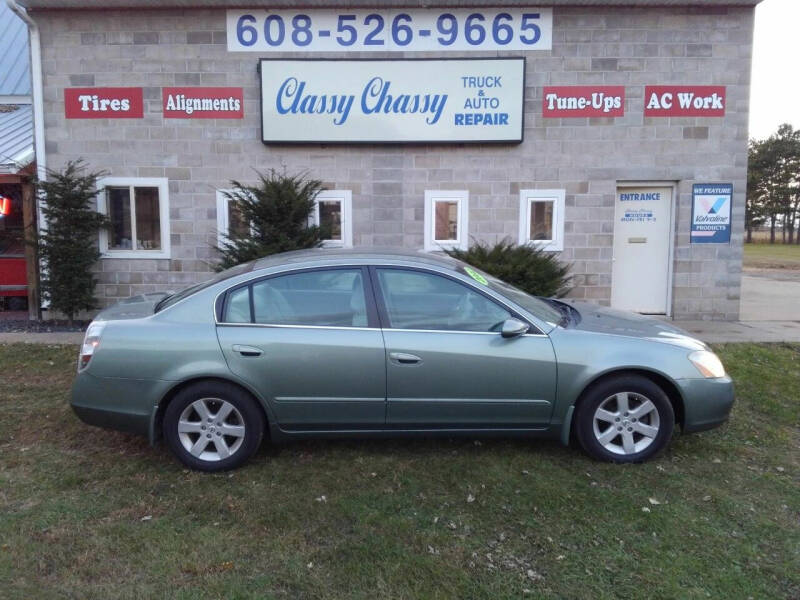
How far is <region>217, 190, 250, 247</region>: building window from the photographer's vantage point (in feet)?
30.8

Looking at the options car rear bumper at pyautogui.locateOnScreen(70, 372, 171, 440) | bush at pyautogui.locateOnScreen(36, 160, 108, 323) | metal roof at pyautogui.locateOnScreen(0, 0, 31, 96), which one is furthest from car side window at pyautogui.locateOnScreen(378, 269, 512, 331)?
metal roof at pyautogui.locateOnScreen(0, 0, 31, 96)

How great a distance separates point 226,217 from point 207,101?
1759 millimetres

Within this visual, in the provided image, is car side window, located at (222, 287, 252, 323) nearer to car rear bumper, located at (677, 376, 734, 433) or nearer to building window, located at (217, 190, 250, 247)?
car rear bumper, located at (677, 376, 734, 433)

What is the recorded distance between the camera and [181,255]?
9.53 m

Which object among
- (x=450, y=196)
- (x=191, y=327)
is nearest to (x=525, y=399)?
(x=191, y=327)

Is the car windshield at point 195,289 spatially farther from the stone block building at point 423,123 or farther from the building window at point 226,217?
the stone block building at point 423,123

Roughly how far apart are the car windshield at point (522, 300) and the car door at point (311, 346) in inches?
33.2

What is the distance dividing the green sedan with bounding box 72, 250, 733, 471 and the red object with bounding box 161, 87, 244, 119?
19.3 ft

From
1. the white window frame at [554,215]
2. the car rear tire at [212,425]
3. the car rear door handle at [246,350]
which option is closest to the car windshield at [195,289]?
the car rear door handle at [246,350]

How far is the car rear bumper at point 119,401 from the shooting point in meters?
4.02

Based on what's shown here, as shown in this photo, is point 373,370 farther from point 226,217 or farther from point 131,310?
point 226,217

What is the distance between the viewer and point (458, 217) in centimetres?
948

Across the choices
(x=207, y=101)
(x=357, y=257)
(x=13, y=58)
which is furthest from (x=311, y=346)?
(x=13, y=58)

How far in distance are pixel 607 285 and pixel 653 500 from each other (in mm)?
6311
